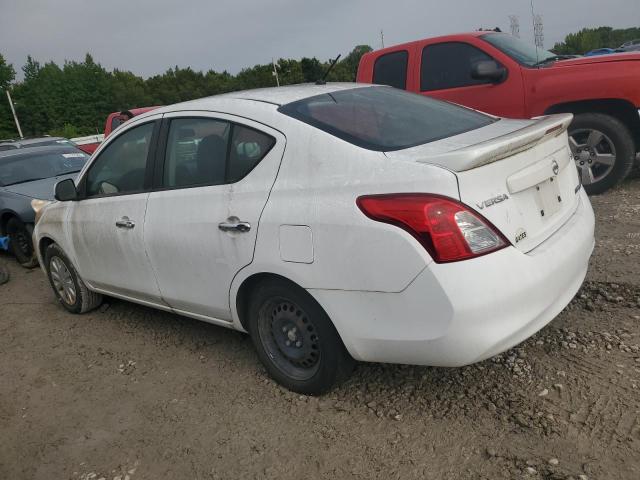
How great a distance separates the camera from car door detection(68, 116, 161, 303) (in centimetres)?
367

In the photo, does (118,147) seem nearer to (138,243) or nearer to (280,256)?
(138,243)

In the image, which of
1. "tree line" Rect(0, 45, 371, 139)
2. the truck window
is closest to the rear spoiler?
the truck window

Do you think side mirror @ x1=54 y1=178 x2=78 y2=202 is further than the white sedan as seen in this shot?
Yes

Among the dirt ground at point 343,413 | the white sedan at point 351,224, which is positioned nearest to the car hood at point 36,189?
the dirt ground at point 343,413

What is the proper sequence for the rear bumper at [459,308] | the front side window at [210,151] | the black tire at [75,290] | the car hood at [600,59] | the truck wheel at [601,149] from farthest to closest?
1. the truck wheel at [601,149]
2. the car hood at [600,59]
3. the black tire at [75,290]
4. the front side window at [210,151]
5. the rear bumper at [459,308]

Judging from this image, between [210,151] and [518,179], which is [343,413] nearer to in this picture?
[518,179]

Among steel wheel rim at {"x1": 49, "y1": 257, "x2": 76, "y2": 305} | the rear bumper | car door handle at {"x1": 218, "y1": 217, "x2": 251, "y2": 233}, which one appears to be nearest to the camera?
the rear bumper

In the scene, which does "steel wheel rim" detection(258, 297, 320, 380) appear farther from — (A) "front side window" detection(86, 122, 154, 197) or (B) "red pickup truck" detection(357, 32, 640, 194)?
(B) "red pickup truck" detection(357, 32, 640, 194)

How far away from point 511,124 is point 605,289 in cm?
144

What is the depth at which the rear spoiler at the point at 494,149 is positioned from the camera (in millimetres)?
2316

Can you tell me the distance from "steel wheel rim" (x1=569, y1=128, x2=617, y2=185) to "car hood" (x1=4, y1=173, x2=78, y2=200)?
6210 mm

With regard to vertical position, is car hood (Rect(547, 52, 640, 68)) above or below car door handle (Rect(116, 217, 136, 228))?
above

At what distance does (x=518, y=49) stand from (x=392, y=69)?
149 cm

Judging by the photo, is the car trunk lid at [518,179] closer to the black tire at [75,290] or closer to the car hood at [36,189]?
the black tire at [75,290]
